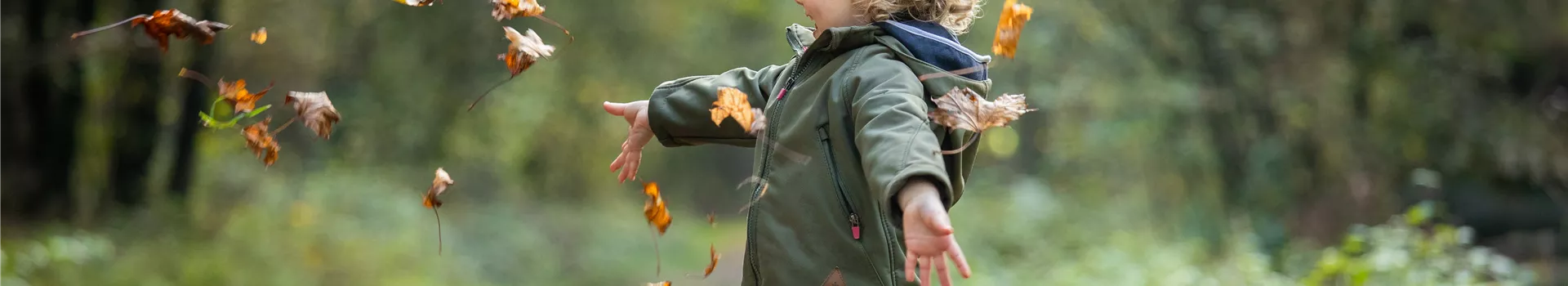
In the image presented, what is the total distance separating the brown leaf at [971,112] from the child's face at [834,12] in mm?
301

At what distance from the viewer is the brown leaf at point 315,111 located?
2156mm

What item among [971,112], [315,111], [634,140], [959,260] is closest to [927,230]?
[959,260]

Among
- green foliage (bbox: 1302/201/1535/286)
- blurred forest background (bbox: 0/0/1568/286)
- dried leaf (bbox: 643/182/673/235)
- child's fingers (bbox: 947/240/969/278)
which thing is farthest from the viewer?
blurred forest background (bbox: 0/0/1568/286)

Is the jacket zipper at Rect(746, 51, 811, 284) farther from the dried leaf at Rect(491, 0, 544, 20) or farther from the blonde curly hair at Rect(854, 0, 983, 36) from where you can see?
the dried leaf at Rect(491, 0, 544, 20)

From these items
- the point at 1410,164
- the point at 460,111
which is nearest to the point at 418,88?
→ the point at 460,111

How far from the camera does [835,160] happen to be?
186 cm

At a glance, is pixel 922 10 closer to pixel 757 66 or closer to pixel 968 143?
pixel 968 143

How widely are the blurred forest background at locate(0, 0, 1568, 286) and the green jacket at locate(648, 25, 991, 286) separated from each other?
10.4ft

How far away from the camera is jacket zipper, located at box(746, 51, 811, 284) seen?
77.4 inches

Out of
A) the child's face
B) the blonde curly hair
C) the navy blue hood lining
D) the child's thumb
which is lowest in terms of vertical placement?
the child's thumb

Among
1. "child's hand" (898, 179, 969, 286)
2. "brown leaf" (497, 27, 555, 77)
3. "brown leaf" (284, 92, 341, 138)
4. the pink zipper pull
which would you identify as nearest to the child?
the pink zipper pull

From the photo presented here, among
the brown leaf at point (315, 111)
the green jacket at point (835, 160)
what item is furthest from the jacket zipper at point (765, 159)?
the brown leaf at point (315, 111)

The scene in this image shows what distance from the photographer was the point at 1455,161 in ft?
22.6

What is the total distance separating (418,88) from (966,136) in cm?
710
